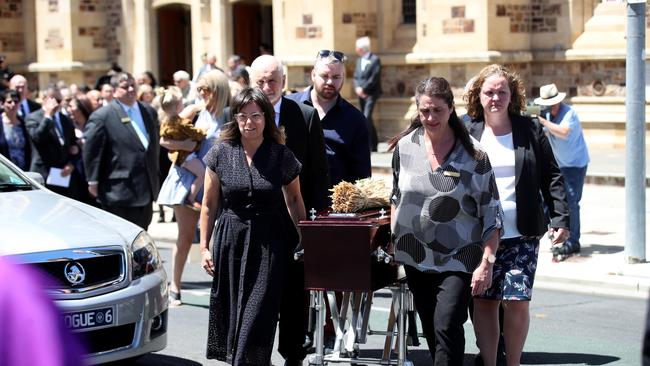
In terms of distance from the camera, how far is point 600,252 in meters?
12.5

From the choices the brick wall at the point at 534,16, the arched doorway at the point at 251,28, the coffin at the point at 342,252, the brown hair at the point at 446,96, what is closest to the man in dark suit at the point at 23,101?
the coffin at the point at 342,252

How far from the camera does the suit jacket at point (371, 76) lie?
73.7 ft

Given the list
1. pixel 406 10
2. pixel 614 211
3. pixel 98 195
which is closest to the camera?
pixel 98 195

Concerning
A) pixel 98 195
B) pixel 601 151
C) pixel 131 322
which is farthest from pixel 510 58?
pixel 131 322

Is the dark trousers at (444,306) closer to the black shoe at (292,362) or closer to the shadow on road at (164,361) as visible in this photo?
the black shoe at (292,362)

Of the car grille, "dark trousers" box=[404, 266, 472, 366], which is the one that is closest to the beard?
the car grille

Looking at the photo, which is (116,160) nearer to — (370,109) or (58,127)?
(58,127)

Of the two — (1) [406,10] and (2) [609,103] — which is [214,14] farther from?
(2) [609,103]

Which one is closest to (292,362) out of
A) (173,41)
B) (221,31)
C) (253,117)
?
(253,117)

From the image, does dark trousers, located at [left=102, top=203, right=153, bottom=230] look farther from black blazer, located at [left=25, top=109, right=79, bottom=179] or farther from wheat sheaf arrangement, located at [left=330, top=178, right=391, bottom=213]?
wheat sheaf arrangement, located at [left=330, top=178, right=391, bottom=213]

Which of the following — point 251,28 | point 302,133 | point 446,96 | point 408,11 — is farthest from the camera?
point 251,28

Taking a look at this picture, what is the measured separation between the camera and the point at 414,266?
6.35m

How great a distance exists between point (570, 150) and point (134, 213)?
14.2 ft

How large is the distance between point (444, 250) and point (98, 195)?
5.28 meters
